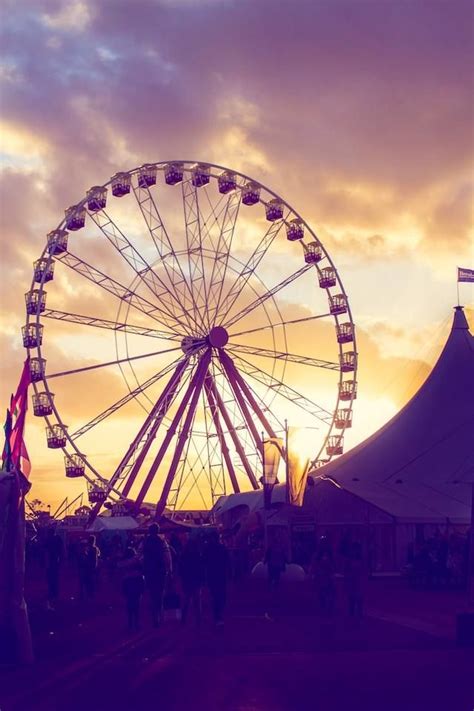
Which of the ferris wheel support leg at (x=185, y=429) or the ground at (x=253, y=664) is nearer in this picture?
the ground at (x=253, y=664)

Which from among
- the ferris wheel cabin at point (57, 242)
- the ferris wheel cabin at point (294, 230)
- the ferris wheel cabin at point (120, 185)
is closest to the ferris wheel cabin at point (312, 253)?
the ferris wheel cabin at point (294, 230)

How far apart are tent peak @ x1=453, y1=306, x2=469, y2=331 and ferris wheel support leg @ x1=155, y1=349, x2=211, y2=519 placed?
25.8 feet

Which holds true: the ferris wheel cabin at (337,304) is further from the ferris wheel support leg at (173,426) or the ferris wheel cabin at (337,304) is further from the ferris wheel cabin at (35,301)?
the ferris wheel cabin at (35,301)

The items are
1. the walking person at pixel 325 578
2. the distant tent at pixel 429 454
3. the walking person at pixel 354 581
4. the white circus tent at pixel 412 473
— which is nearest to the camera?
the walking person at pixel 354 581

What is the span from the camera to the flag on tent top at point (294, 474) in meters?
25.9

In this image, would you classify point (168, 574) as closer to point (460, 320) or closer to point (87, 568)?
point (87, 568)

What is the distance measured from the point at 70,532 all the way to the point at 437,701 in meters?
36.1

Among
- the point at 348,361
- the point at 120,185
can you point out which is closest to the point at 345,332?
the point at 348,361

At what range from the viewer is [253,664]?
1245 centimetres

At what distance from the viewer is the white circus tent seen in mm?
29875

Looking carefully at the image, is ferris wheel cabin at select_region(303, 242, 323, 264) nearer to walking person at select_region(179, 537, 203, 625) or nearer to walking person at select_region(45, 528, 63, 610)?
walking person at select_region(45, 528, 63, 610)

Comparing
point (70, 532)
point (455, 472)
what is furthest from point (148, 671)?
point (70, 532)

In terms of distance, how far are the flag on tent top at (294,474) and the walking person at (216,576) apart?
326 inches

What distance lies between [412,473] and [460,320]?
20.0 ft
